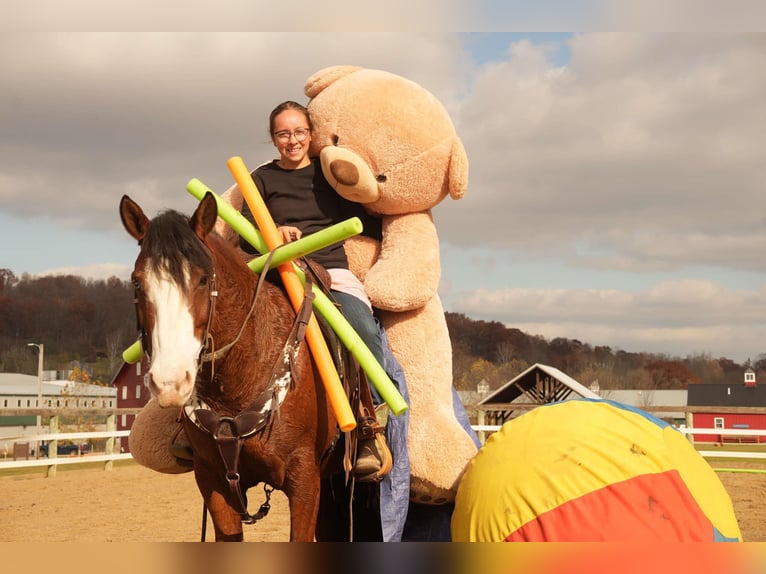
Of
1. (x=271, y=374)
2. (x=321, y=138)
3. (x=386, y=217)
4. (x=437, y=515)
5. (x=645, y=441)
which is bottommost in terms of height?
(x=437, y=515)

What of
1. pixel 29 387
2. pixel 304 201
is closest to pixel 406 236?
pixel 304 201

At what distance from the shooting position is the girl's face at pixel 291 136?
398 centimetres

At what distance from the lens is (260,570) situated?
85 cm

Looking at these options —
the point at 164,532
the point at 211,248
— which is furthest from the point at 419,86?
the point at 164,532

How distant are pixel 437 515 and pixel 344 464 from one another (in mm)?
1293

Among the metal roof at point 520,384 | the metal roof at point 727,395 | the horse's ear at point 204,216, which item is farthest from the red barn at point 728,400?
the horse's ear at point 204,216

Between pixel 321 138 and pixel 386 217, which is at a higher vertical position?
pixel 321 138

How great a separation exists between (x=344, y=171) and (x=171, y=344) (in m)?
1.83

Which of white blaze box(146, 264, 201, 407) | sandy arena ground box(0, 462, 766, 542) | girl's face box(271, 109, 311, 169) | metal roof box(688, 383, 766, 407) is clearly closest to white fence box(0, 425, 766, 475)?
sandy arena ground box(0, 462, 766, 542)

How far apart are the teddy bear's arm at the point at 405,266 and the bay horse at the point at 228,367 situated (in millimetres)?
790

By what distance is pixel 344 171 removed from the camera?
4.02 meters

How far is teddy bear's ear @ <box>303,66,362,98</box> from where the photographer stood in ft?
15.4

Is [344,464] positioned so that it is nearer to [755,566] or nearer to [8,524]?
[755,566]

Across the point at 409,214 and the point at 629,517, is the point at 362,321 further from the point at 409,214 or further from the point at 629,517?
the point at 629,517
